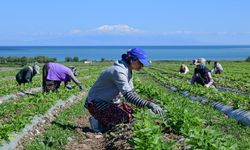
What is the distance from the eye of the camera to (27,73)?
18094mm

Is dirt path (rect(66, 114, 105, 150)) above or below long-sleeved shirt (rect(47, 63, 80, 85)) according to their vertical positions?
below

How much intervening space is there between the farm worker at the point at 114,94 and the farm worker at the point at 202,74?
6884 mm

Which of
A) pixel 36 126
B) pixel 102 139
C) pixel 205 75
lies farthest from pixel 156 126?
pixel 205 75

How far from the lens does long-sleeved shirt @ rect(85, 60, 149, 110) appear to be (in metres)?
7.90

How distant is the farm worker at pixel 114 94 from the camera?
793cm

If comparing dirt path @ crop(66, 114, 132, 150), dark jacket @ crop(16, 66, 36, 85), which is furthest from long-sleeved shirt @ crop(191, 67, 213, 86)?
dirt path @ crop(66, 114, 132, 150)

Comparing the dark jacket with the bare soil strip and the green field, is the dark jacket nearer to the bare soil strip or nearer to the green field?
the green field

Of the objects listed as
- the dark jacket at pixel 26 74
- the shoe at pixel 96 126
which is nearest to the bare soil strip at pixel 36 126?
the shoe at pixel 96 126

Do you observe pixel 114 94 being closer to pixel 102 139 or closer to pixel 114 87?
pixel 114 87

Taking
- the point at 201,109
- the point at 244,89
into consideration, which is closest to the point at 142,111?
the point at 201,109

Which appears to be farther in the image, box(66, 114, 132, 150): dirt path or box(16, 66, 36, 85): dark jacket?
box(16, 66, 36, 85): dark jacket

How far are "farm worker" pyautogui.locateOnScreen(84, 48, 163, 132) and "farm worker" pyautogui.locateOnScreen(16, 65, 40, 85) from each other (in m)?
8.57

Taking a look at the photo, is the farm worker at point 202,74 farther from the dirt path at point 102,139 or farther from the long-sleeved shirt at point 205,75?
the dirt path at point 102,139

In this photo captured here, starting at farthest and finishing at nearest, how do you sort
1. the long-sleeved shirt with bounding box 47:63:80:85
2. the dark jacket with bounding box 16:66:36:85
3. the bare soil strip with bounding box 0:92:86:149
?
the dark jacket with bounding box 16:66:36:85 → the long-sleeved shirt with bounding box 47:63:80:85 → the bare soil strip with bounding box 0:92:86:149
